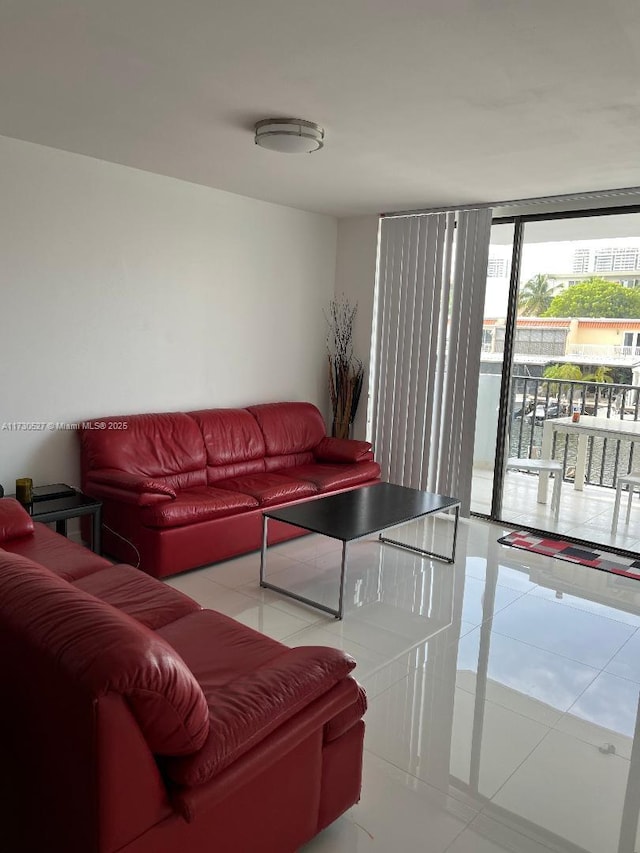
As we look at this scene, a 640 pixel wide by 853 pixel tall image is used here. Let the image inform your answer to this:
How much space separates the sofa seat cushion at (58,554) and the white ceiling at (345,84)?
207cm

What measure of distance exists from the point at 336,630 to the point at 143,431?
77.6 inches

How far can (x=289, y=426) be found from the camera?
547cm

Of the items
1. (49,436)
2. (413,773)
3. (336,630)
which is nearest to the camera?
(413,773)

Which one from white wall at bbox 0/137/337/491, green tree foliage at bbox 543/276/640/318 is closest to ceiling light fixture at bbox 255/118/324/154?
white wall at bbox 0/137/337/491

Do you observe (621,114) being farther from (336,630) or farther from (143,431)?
(143,431)

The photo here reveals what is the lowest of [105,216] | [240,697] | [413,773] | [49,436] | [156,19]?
[413,773]

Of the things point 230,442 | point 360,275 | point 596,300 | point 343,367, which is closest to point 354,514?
point 230,442

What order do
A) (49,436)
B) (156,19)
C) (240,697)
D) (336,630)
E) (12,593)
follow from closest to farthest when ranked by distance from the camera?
(12,593) → (240,697) → (156,19) → (336,630) → (49,436)

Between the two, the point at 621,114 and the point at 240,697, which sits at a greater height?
the point at 621,114

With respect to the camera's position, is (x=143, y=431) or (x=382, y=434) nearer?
(x=143, y=431)

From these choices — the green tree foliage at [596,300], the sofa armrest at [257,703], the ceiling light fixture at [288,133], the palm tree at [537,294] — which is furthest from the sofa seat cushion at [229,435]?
the green tree foliage at [596,300]

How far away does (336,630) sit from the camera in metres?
3.39

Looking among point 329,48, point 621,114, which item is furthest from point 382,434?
point 329,48

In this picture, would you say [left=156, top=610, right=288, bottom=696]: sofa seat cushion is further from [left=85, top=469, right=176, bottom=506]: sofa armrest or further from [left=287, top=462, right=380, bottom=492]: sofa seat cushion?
[left=287, top=462, right=380, bottom=492]: sofa seat cushion
